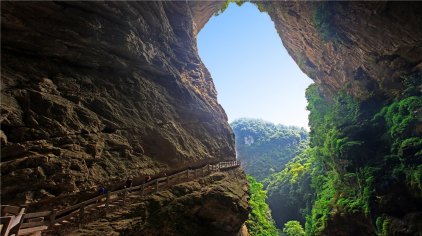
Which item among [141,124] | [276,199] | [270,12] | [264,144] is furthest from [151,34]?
[264,144]

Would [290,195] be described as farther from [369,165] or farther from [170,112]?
[170,112]

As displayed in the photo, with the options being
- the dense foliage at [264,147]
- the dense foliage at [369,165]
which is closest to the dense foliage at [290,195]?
the dense foliage at [369,165]

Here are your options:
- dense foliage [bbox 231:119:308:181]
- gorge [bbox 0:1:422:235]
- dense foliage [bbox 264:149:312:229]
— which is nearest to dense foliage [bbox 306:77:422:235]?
gorge [bbox 0:1:422:235]

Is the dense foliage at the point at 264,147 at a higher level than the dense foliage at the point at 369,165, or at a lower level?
higher

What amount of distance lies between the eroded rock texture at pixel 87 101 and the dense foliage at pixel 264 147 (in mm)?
60678

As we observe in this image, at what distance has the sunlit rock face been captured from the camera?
57.8 ft

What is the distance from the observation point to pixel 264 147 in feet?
295

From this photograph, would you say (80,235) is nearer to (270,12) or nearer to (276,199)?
(270,12)

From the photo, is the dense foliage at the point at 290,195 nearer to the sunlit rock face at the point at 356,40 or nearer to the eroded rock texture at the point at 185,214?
the sunlit rock face at the point at 356,40

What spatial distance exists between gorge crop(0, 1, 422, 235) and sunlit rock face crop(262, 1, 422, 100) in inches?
4.4

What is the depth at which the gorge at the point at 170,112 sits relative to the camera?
1175 centimetres

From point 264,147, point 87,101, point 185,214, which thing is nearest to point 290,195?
point 264,147

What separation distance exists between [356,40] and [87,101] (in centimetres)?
1979

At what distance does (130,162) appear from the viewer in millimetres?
14391
